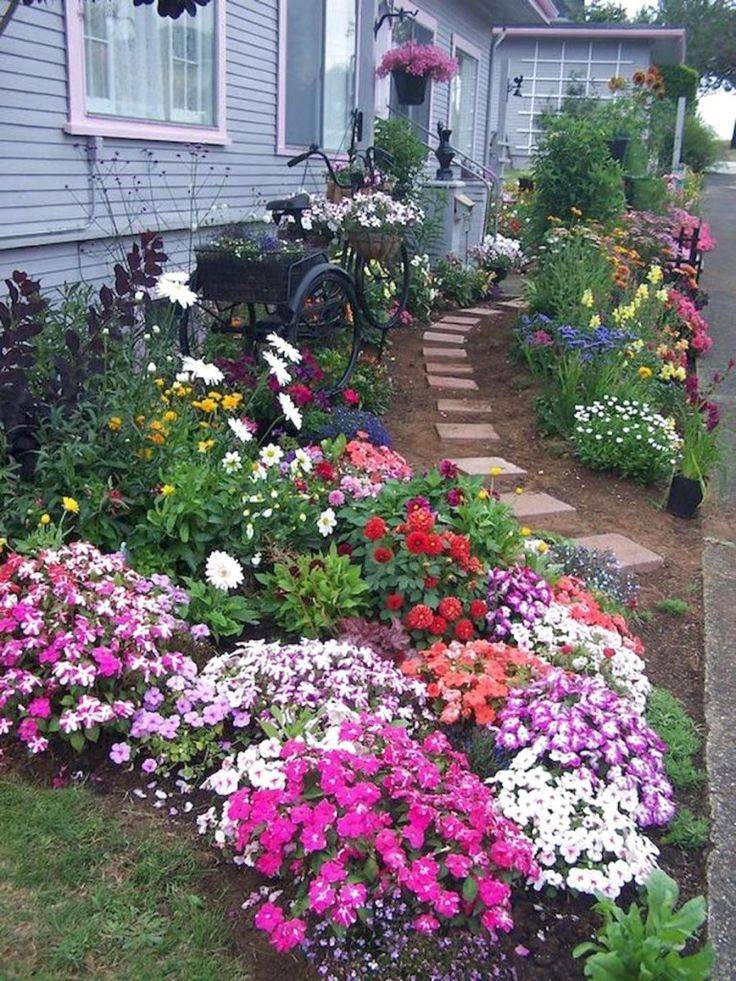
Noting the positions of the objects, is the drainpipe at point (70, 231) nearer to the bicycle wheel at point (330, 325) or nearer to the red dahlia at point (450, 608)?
the bicycle wheel at point (330, 325)

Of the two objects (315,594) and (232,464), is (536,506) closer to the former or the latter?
(232,464)

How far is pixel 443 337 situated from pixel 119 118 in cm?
334

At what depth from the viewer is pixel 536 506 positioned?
15.3 ft

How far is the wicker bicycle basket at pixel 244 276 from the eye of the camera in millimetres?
4645

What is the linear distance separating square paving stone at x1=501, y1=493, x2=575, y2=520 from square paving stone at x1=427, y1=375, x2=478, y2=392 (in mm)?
1903

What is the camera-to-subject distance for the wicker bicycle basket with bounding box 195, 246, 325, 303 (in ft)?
15.2

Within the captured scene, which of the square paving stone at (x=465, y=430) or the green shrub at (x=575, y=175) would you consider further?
the green shrub at (x=575, y=175)

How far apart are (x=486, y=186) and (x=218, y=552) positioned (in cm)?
943

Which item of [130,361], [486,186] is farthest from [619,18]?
[130,361]

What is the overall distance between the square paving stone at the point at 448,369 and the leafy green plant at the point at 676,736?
412 centimetres

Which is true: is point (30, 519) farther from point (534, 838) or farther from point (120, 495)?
point (534, 838)

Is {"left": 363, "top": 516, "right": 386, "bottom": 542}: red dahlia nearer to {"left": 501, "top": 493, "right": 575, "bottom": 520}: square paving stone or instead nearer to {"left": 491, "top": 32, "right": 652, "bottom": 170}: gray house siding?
{"left": 501, "top": 493, "right": 575, "bottom": 520}: square paving stone

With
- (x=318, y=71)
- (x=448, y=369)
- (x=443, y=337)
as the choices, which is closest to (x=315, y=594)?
(x=448, y=369)

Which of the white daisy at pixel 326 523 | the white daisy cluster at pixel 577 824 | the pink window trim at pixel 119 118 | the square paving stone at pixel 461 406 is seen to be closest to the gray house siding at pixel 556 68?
the pink window trim at pixel 119 118
